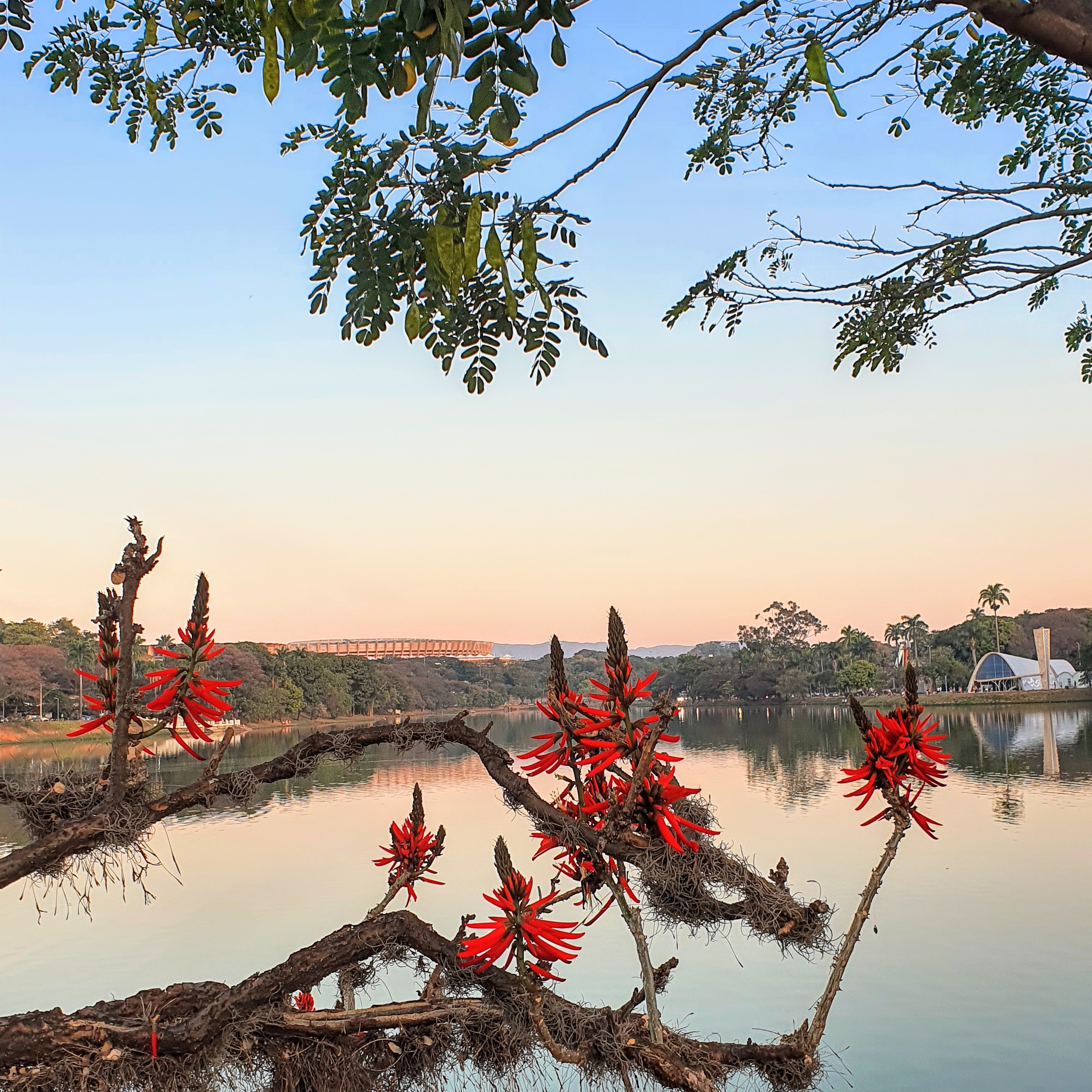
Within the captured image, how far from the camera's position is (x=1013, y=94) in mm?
4262

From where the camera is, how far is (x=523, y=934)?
2055mm

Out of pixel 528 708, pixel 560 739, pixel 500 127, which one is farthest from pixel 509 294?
pixel 528 708

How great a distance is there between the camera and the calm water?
7.36 m

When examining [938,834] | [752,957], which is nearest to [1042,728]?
[938,834]

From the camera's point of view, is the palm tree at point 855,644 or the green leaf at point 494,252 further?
Result: the palm tree at point 855,644

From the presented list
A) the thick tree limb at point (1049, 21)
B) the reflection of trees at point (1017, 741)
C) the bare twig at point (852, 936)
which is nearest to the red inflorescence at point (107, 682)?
the bare twig at point (852, 936)

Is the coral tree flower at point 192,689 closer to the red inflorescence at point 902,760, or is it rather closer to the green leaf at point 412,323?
the green leaf at point 412,323

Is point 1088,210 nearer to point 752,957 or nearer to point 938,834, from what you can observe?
point 752,957

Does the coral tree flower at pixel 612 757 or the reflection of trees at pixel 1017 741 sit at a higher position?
the coral tree flower at pixel 612 757

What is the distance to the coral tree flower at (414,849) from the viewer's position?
2.92 metres

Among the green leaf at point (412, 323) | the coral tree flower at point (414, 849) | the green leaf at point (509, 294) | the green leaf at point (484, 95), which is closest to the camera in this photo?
the green leaf at point (484, 95)

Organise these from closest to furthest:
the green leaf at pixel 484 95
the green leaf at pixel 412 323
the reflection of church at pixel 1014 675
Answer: the green leaf at pixel 484 95
the green leaf at pixel 412 323
the reflection of church at pixel 1014 675

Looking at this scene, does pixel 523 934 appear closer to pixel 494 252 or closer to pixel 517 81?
pixel 494 252

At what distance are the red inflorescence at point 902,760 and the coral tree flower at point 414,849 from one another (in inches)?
48.0
